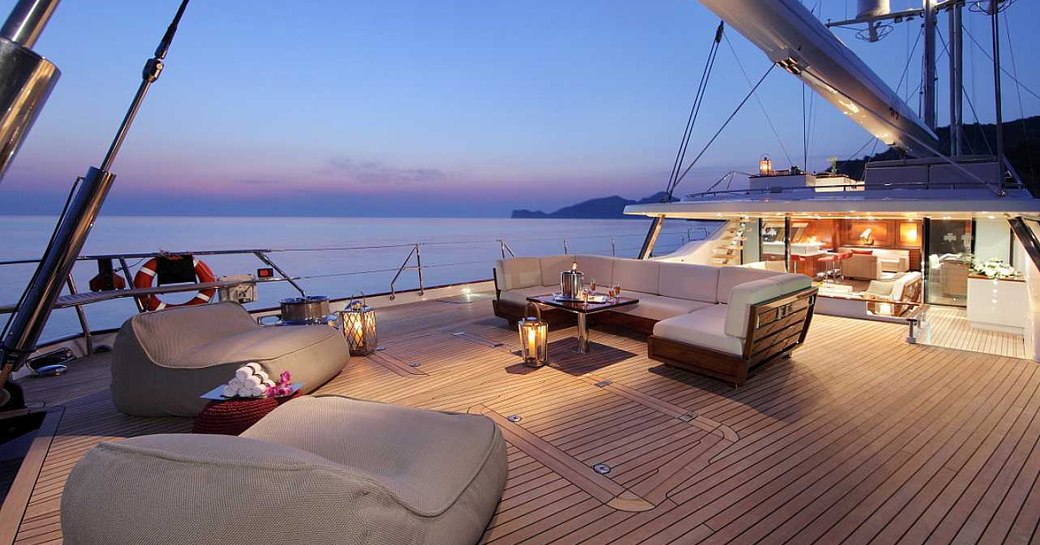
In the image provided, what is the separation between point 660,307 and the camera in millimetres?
4562

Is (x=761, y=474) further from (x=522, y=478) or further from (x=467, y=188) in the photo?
(x=467, y=188)

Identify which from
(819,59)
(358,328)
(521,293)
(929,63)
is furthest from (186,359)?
(929,63)

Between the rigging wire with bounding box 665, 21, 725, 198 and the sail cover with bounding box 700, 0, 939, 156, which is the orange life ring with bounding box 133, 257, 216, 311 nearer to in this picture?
the sail cover with bounding box 700, 0, 939, 156

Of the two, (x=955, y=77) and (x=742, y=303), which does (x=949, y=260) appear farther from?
(x=955, y=77)

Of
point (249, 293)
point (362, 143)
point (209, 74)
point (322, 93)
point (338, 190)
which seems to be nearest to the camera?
point (249, 293)

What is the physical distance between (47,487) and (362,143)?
19.4m

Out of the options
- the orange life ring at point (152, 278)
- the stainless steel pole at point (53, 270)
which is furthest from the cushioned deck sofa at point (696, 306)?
the stainless steel pole at point (53, 270)

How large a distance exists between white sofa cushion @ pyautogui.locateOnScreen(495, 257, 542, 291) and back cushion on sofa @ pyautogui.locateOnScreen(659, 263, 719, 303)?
1418mm

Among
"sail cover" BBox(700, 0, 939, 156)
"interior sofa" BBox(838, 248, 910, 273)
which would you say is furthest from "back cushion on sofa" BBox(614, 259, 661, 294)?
"interior sofa" BBox(838, 248, 910, 273)

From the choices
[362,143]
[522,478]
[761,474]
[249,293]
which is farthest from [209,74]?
[362,143]

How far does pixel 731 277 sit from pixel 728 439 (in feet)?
7.24

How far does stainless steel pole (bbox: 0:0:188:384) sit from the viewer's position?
19.3 inches

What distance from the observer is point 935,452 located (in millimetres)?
2516

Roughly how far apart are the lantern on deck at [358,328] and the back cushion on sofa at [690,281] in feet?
9.39
